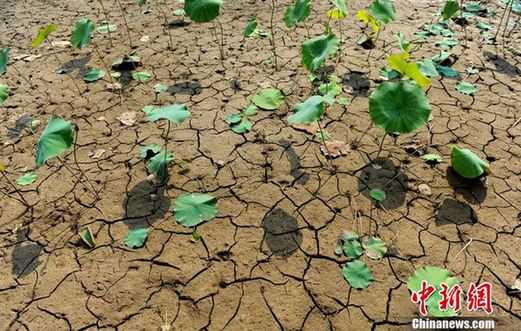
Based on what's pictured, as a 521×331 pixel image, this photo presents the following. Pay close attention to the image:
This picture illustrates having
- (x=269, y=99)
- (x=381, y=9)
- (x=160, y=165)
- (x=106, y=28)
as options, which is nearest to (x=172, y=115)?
(x=160, y=165)

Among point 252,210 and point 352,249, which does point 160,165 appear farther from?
point 352,249

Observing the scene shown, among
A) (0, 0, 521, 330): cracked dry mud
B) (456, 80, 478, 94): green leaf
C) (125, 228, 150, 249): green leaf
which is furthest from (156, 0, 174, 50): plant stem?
(456, 80, 478, 94): green leaf

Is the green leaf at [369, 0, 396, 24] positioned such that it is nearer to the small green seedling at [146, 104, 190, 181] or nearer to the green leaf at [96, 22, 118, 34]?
the small green seedling at [146, 104, 190, 181]

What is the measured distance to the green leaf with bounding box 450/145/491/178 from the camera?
2176 millimetres

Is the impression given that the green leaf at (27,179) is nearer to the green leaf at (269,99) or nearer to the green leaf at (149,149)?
the green leaf at (149,149)

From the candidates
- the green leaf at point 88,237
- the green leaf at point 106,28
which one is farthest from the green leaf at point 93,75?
the green leaf at point 88,237

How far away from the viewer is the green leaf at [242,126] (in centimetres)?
269

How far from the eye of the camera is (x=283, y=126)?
8.95ft

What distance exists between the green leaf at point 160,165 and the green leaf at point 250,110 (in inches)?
27.8

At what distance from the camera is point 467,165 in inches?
86.5

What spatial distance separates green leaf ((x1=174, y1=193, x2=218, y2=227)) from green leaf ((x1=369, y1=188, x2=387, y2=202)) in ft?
3.15

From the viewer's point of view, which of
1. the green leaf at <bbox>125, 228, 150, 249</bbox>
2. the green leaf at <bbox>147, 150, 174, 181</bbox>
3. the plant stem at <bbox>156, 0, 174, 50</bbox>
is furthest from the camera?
the plant stem at <bbox>156, 0, 174, 50</bbox>

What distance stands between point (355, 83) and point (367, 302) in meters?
1.93

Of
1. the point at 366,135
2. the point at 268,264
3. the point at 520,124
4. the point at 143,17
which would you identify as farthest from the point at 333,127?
the point at 143,17
